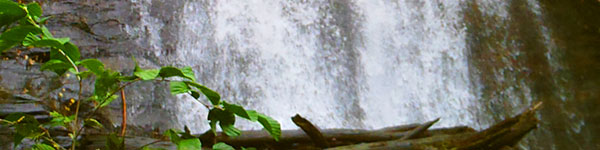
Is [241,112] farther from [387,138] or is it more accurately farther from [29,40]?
[387,138]

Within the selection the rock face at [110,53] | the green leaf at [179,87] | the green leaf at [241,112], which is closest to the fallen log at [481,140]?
the green leaf at [241,112]

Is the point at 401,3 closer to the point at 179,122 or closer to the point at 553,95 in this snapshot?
the point at 553,95

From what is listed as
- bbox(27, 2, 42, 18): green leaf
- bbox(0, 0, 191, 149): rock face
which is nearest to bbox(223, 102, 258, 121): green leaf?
bbox(27, 2, 42, 18): green leaf

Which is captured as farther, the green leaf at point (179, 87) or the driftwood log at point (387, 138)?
the driftwood log at point (387, 138)

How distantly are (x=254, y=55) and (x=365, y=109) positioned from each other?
0.92 meters

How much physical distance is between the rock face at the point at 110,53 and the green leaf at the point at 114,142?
6.35 feet

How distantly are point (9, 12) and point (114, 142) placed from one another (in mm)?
424

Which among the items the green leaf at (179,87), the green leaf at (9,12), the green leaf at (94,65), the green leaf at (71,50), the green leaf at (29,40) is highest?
the green leaf at (9,12)

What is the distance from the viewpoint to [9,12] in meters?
1.47

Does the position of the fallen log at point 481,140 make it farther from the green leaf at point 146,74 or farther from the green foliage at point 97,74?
the green leaf at point 146,74

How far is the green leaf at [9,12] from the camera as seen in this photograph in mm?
1453

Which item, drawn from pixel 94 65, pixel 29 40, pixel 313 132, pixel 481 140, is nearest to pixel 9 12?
pixel 29 40

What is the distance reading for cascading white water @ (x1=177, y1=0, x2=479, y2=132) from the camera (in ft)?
14.8

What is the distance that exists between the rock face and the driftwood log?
30.8 inches
